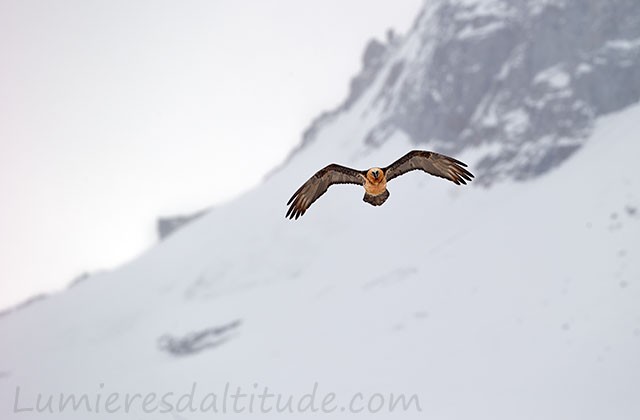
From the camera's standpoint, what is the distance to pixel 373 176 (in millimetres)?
14125

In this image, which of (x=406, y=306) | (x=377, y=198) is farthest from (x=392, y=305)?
(x=377, y=198)

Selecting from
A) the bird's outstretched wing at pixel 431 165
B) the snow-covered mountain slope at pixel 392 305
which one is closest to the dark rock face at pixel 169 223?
the snow-covered mountain slope at pixel 392 305

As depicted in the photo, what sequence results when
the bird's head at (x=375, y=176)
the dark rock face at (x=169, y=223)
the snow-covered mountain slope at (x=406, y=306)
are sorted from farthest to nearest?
the dark rock face at (x=169, y=223)
the snow-covered mountain slope at (x=406, y=306)
the bird's head at (x=375, y=176)

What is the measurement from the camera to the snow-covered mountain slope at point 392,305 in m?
53.0

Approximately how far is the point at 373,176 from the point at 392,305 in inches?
2400

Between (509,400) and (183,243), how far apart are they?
92.0 m

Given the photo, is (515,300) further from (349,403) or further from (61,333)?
(61,333)

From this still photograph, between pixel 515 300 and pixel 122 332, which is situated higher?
pixel 122 332

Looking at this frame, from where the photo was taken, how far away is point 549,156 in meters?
90.6

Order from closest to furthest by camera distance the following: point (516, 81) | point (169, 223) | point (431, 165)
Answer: point (431, 165), point (516, 81), point (169, 223)

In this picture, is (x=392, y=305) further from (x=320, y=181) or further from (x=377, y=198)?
(x=377, y=198)

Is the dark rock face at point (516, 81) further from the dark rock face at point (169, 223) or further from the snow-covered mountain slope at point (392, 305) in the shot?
the dark rock face at point (169, 223)

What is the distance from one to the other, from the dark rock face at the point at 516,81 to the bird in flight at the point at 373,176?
77.6m

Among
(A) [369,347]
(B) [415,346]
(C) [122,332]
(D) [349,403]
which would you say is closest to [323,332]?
(A) [369,347]
